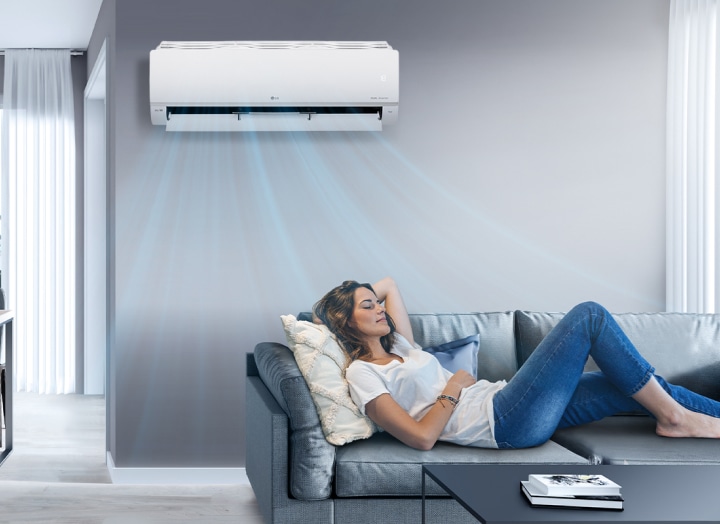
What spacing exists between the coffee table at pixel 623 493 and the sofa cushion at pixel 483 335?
3.64 feet

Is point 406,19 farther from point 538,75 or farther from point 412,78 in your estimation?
point 538,75

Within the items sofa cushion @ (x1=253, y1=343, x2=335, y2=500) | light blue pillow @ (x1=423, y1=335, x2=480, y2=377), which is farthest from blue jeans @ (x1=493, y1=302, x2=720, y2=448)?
sofa cushion @ (x1=253, y1=343, x2=335, y2=500)

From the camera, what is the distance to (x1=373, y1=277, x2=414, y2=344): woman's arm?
10.3 feet

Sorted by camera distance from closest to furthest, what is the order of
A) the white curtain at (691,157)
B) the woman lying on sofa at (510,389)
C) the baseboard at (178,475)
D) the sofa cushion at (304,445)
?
the sofa cushion at (304,445)
the woman lying on sofa at (510,389)
the white curtain at (691,157)
the baseboard at (178,475)

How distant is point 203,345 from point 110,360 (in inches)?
23.1

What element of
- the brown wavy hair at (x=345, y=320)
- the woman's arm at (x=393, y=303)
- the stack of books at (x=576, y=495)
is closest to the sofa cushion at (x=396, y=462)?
the brown wavy hair at (x=345, y=320)

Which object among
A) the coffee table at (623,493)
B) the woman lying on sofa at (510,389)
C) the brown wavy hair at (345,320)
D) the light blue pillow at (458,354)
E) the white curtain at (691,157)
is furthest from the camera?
the white curtain at (691,157)

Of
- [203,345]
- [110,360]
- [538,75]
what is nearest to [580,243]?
[538,75]

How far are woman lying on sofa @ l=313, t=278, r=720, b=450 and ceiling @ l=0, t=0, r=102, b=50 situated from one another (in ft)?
9.86

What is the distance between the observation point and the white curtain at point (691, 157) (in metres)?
3.58

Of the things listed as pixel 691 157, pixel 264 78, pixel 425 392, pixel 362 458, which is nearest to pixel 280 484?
pixel 362 458

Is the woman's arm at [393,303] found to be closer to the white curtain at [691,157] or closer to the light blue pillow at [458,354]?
the light blue pillow at [458,354]

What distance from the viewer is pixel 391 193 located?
3.80m

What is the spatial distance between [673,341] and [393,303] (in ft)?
3.82
